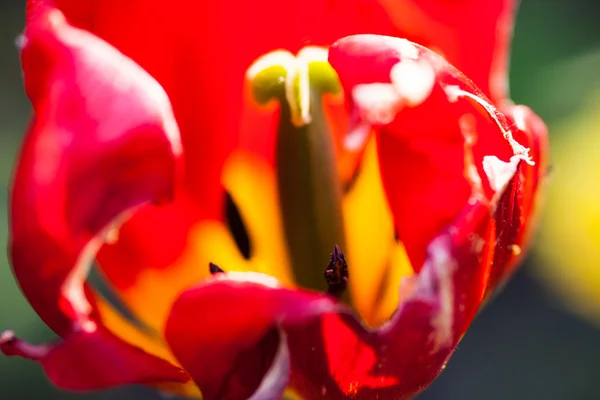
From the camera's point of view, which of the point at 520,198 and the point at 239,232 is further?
A: the point at 239,232

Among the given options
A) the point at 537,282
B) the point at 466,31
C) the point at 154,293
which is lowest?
the point at 537,282

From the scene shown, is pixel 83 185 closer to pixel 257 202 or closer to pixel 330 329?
pixel 330 329

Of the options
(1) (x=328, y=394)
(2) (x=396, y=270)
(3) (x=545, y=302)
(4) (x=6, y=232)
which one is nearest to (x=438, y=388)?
(3) (x=545, y=302)

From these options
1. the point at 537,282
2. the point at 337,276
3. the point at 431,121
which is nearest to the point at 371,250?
the point at 337,276

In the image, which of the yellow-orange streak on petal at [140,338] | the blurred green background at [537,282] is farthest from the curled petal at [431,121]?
the blurred green background at [537,282]

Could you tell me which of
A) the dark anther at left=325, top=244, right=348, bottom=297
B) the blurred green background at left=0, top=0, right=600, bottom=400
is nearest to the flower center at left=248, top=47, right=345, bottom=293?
the dark anther at left=325, top=244, right=348, bottom=297

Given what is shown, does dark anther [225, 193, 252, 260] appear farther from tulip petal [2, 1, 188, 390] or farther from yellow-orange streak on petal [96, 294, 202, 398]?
tulip petal [2, 1, 188, 390]

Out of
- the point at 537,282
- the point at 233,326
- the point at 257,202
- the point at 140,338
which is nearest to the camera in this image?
the point at 233,326
